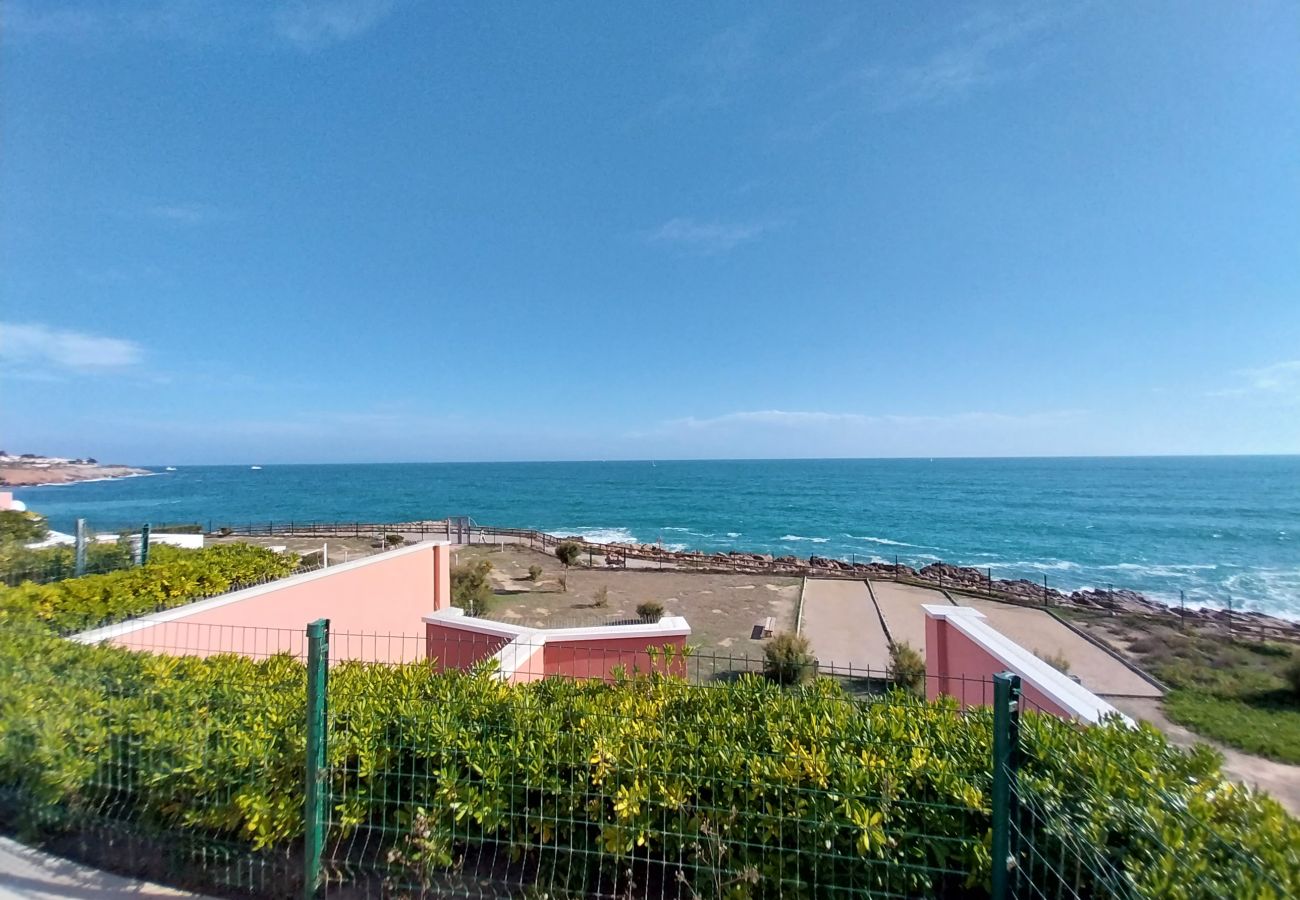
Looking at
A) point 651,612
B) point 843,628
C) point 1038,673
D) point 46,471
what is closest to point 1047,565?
point 843,628

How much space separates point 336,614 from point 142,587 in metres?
2.14

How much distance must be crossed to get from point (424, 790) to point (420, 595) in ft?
24.9

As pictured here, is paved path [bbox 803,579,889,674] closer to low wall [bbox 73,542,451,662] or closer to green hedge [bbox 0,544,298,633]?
low wall [bbox 73,542,451,662]

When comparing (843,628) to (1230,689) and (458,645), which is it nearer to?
(1230,689)

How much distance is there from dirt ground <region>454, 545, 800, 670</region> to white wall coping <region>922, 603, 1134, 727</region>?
494cm

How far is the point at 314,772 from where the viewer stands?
2.69 metres

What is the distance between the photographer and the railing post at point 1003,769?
2.18 metres

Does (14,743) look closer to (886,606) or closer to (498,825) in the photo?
(498,825)

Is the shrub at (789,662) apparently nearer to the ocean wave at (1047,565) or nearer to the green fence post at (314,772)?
the green fence post at (314,772)

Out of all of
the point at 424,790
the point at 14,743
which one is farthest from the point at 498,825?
Answer: the point at 14,743

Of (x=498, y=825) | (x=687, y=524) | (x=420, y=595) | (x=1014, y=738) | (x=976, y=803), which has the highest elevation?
(x=1014, y=738)

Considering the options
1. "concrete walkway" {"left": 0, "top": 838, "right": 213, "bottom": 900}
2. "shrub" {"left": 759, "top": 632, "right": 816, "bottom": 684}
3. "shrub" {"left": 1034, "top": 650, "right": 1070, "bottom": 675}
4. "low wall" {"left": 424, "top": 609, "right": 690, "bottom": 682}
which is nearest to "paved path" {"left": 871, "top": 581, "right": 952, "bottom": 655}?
"shrub" {"left": 1034, "top": 650, "right": 1070, "bottom": 675}

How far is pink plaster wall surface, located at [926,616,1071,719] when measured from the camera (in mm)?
4457

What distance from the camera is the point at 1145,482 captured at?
9150 centimetres
